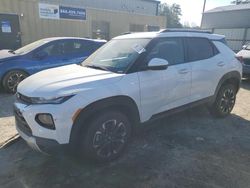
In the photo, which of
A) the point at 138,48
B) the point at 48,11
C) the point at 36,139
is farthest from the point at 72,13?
the point at 36,139

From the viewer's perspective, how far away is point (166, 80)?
3877 millimetres

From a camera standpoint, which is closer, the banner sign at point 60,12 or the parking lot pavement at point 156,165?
the parking lot pavement at point 156,165

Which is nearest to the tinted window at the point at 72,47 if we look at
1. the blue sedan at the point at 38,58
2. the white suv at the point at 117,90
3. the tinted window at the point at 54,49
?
the blue sedan at the point at 38,58

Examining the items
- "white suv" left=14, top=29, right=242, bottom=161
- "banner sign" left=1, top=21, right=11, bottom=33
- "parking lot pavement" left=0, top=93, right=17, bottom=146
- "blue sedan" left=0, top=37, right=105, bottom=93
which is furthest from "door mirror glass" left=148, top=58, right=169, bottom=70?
"banner sign" left=1, top=21, right=11, bottom=33

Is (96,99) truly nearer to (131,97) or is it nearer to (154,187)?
(131,97)

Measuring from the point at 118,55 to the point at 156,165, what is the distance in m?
1.75

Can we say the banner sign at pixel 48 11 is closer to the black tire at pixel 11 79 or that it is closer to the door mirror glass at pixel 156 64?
the black tire at pixel 11 79

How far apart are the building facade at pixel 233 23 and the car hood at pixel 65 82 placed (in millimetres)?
24049

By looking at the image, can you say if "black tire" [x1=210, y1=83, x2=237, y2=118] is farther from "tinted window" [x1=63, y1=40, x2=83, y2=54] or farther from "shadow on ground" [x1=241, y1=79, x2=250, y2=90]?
"tinted window" [x1=63, y1=40, x2=83, y2=54]

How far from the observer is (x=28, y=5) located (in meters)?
14.5

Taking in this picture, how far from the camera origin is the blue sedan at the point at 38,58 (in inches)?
272

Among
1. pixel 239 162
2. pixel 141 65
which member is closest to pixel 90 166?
pixel 141 65

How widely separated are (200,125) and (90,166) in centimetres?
246

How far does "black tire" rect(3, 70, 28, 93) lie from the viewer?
6895 mm
